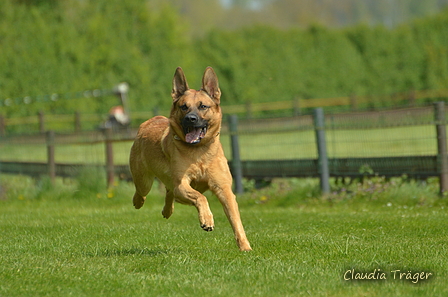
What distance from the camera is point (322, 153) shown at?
11.8 m

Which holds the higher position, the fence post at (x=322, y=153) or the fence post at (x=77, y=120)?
the fence post at (x=77, y=120)

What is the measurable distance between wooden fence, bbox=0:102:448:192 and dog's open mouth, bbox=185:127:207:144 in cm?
507

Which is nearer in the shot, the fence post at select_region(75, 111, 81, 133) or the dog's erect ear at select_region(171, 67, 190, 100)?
the dog's erect ear at select_region(171, 67, 190, 100)

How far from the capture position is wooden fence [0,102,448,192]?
35.0 ft

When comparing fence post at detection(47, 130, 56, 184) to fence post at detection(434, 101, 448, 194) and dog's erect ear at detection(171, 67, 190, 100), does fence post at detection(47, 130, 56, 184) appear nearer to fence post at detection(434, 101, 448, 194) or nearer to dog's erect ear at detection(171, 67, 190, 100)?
fence post at detection(434, 101, 448, 194)

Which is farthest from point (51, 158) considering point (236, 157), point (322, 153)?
point (322, 153)

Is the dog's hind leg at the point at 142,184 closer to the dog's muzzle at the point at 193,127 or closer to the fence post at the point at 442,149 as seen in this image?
the dog's muzzle at the point at 193,127

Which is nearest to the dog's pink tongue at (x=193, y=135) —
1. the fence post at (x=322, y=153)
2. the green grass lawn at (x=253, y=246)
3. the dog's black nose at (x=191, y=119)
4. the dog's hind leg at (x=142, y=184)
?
the dog's black nose at (x=191, y=119)

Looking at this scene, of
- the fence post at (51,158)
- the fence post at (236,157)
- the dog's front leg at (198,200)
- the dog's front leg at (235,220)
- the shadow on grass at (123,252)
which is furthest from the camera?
the fence post at (51,158)

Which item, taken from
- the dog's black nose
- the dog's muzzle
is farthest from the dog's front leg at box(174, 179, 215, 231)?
the dog's black nose

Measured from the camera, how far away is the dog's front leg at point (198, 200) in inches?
241

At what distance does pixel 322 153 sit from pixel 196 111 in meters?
5.34

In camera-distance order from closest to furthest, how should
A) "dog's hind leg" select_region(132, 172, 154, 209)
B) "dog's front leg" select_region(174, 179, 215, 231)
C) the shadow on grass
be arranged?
"dog's front leg" select_region(174, 179, 215, 231) → the shadow on grass → "dog's hind leg" select_region(132, 172, 154, 209)

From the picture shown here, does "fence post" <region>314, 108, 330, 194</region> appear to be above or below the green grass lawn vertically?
above
